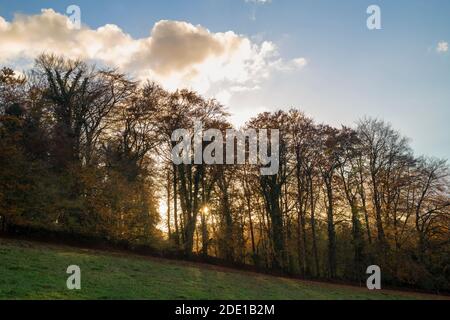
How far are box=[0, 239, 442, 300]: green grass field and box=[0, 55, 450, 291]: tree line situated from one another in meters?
10.4

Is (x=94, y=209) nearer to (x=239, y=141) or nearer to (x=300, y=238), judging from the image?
(x=239, y=141)

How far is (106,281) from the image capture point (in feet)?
52.8

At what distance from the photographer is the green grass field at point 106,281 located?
13.2 meters

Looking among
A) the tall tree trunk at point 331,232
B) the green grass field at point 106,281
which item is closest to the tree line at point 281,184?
the tall tree trunk at point 331,232

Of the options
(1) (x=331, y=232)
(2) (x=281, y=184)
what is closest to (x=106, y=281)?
(2) (x=281, y=184)

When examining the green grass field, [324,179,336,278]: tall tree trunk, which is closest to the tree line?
[324,179,336,278]: tall tree trunk

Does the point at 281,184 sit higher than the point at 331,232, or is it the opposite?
the point at 281,184

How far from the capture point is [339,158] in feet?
125

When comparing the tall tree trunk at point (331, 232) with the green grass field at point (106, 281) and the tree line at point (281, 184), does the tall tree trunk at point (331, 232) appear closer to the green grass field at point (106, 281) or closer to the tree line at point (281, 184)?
the tree line at point (281, 184)

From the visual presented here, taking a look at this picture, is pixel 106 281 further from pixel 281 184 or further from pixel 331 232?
pixel 331 232

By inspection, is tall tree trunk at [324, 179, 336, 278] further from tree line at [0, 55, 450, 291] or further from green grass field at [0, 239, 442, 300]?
green grass field at [0, 239, 442, 300]

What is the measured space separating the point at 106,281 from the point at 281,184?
78.8 feet
